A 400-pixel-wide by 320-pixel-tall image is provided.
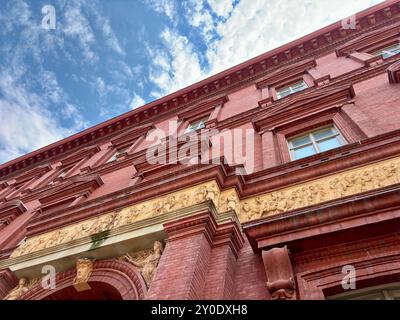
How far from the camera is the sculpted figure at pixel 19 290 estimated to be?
6.79 meters

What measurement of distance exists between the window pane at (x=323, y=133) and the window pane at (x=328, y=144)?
0.32 metres

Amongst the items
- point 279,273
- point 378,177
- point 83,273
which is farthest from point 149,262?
point 378,177

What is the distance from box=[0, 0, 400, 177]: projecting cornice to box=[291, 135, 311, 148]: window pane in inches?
290

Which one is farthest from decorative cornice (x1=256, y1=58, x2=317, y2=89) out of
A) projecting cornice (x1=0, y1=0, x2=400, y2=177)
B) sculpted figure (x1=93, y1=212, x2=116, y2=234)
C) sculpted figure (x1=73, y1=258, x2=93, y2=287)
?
sculpted figure (x1=73, y1=258, x2=93, y2=287)

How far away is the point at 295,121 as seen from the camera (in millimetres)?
9695

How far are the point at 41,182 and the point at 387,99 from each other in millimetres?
17214

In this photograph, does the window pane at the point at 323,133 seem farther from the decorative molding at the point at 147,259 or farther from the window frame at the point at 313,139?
the decorative molding at the point at 147,259

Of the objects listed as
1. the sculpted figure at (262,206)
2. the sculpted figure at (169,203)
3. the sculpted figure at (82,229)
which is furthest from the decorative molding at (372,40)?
the sculpted figure at (82,229)

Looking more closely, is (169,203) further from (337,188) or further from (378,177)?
(378,177)

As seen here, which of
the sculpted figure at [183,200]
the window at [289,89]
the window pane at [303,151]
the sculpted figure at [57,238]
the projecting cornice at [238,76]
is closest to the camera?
the sculpted figure at [183,200]

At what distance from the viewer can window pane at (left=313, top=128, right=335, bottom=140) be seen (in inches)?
346

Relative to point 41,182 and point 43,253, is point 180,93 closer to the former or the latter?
point 41,182

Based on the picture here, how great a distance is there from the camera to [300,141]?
919 cm

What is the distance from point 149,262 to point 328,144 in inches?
226
